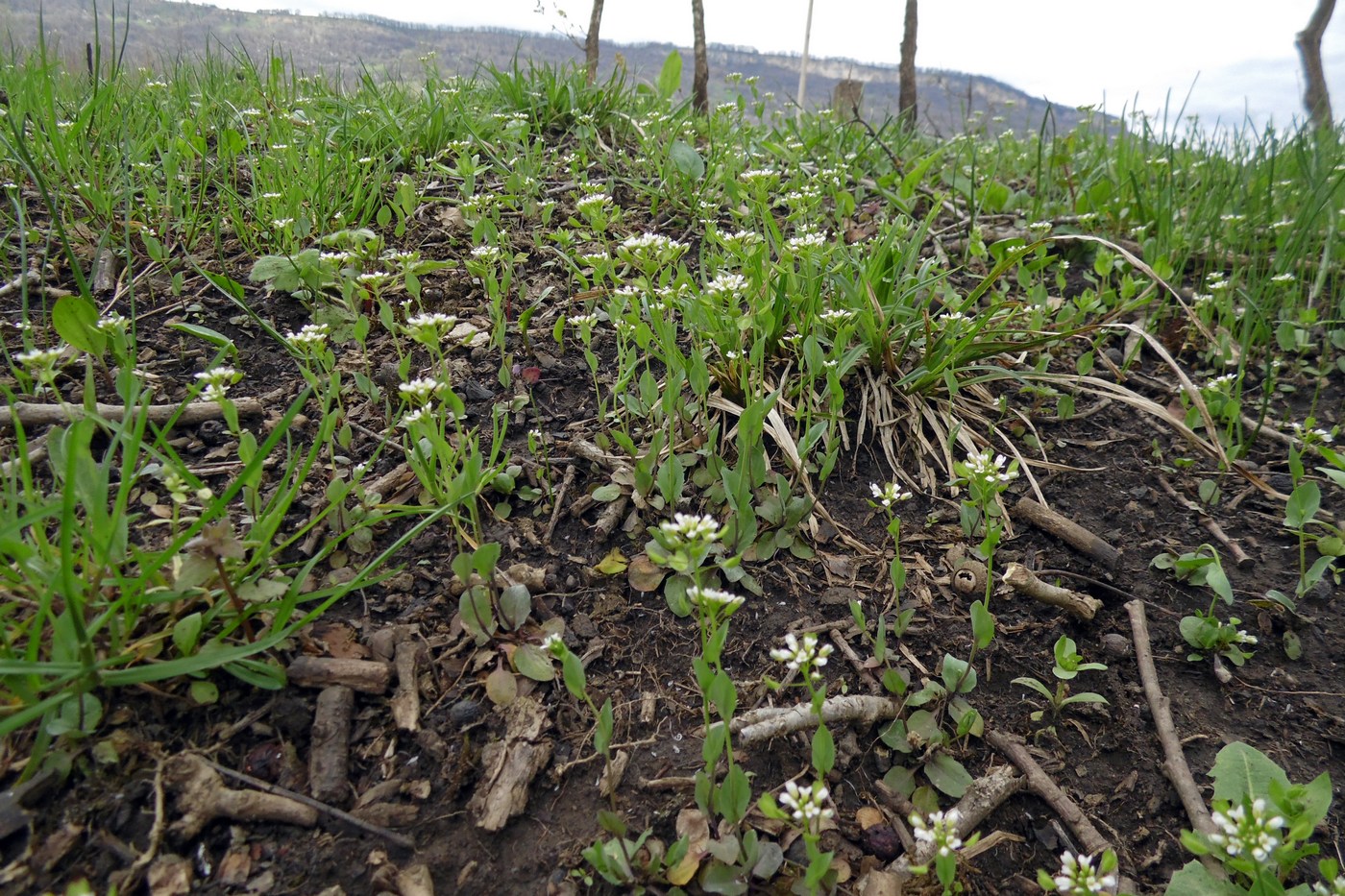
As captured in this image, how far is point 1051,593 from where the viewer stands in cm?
186

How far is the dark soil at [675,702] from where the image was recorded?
1314 millimetres

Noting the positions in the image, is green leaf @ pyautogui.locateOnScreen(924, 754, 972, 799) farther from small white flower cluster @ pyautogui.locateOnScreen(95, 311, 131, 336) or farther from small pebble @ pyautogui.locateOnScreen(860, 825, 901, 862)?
small white flower cluster @ pyautogui.locateOnScreen(95, 311, 131, 336)

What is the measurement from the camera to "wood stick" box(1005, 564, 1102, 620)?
1.85m

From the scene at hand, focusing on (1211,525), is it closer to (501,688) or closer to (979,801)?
(979,801)

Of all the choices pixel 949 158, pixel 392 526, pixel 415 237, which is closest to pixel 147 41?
pixel 415 237

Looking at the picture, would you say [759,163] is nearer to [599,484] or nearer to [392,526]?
[599,484]

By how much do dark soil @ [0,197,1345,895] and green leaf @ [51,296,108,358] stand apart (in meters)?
0.32

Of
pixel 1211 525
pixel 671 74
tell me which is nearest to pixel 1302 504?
pixel 1211 525

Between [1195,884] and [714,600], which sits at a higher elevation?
[714,600]

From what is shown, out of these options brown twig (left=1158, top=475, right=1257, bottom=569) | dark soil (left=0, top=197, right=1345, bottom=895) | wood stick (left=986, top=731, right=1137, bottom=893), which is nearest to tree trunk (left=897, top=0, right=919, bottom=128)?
brown twig (left=1158, top=475, right=1257, bottom=569)

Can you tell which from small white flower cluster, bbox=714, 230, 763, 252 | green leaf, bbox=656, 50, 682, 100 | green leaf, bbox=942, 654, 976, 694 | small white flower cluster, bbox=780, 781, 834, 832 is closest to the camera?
small white flower cluster, bbox=780, 781, 834, 832

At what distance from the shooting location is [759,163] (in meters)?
4.04

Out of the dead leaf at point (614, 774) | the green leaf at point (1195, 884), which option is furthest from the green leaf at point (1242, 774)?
the dead leaf at point (614, 774)

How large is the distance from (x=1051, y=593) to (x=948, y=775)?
60 centimetres
